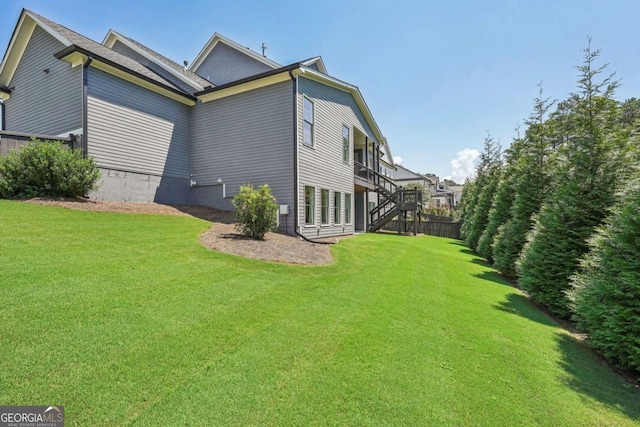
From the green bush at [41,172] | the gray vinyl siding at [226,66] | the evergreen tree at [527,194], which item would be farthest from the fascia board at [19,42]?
the evergreen tree at [527,194]

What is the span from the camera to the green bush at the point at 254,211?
861 centimetres

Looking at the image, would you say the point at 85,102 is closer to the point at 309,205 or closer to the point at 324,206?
the point at 309,205

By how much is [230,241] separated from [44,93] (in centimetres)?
1150

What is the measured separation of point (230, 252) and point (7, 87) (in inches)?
634

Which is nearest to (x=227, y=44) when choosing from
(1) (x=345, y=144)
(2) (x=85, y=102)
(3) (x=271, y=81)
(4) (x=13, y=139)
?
(3) (x=271, y=81)

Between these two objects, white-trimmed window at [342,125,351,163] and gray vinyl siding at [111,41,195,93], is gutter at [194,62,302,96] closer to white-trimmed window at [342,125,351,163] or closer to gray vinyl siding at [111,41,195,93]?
gray vinyl siding at [111,41,195,93]

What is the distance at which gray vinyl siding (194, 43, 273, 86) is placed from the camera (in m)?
16.1

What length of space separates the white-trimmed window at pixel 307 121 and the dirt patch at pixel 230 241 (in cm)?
449

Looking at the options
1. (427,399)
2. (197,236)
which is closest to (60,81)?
(197,236)

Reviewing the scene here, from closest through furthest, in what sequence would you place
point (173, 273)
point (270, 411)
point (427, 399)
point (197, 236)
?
1. point (270, 411)
2. point (427, 399)
3. point (173, 273)
4. point (197, 236)

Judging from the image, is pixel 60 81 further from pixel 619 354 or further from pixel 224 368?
pixel 619 354

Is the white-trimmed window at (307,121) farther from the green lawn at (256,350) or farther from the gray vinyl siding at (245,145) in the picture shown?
the green lawn at (256,350)

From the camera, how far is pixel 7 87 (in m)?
13.7

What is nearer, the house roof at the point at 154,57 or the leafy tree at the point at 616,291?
the leafy tree at the point at 616,291
